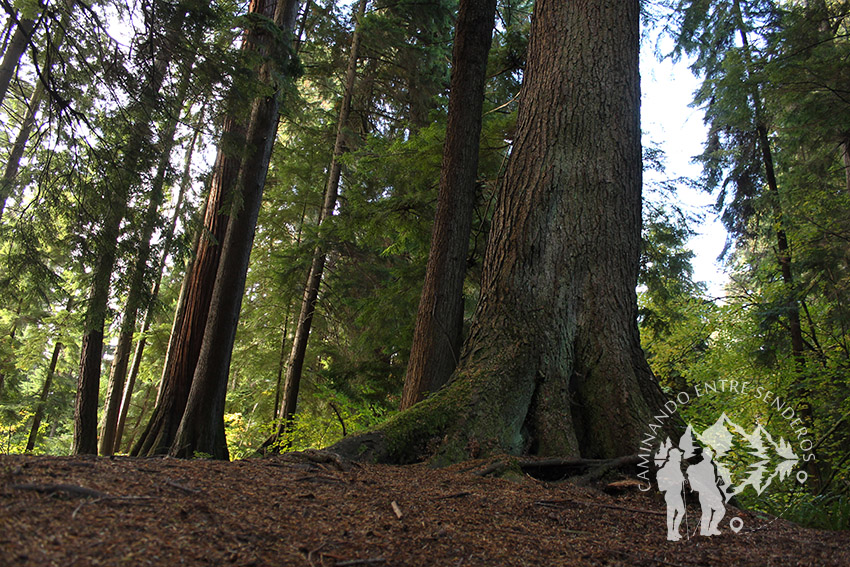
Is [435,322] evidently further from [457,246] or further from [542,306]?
[542,306]

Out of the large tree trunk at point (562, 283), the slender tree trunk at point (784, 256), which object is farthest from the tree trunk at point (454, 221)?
the slender tree trunk at point (784, 256)

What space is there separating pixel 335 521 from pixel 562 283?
2.35 metres

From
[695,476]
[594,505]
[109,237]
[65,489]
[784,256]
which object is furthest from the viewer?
[784,256]

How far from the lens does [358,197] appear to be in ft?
24.8

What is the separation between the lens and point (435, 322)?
5.76 m

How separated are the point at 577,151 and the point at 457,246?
2343 millimetres

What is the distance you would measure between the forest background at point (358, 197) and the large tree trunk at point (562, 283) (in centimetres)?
179

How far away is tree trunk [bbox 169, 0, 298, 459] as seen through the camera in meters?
6.59

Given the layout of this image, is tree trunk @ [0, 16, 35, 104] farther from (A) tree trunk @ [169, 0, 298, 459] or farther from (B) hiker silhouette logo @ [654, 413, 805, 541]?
(B) hiker silhouette logo @ [654, 413, 805, 541]

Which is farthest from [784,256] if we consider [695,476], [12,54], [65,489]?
[12,54]

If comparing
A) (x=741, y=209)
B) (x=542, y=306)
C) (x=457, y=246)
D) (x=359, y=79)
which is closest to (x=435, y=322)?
(x=457, y=246)

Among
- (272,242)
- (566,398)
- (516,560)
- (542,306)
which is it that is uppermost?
(272,242)

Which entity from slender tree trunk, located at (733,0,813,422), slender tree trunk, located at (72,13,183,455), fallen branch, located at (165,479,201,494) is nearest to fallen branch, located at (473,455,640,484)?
fallen branch, located at (165,479,201,494)

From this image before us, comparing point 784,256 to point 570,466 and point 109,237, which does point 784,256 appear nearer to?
point 570,466
